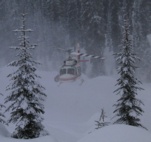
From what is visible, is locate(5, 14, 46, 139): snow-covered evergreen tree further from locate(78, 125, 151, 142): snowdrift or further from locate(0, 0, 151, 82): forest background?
locate(0, 0, 151, 82): forest background

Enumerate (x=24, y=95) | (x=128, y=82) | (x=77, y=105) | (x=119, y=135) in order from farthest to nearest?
(x=77, y=105)
(x=128, y=82)
(x=24, y=95)
(x=119, y=135)

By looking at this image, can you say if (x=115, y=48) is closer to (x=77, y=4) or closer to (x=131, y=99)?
(x=77, y=4)

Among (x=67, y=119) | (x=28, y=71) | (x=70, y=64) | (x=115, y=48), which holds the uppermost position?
(x=115, y=48)

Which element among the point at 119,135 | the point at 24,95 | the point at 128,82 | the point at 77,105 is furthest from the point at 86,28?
the point at 119,135

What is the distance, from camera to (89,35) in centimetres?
5781

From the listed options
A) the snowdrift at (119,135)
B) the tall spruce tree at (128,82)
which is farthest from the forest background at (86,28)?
the snowdrift at (119,135)

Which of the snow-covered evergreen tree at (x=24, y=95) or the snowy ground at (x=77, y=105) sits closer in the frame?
the snow-covered evergreen tree at (x=24, y=95)

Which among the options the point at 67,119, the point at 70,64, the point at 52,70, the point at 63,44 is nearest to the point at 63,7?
the point at 63,44

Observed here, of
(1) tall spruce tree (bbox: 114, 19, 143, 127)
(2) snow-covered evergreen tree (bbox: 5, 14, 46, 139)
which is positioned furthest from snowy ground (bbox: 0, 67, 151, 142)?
(2) snow-covered evergreen tree (bbox: 5, 14, 46, 139)

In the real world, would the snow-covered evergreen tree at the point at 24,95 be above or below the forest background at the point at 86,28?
below

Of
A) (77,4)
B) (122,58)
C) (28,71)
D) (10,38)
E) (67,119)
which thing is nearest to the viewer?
(28,71)

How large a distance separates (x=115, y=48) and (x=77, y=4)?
1055 cm

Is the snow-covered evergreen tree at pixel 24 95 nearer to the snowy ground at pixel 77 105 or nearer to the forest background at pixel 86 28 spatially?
the snowy ground at pixel 77 105

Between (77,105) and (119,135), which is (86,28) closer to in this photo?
(77,105)
